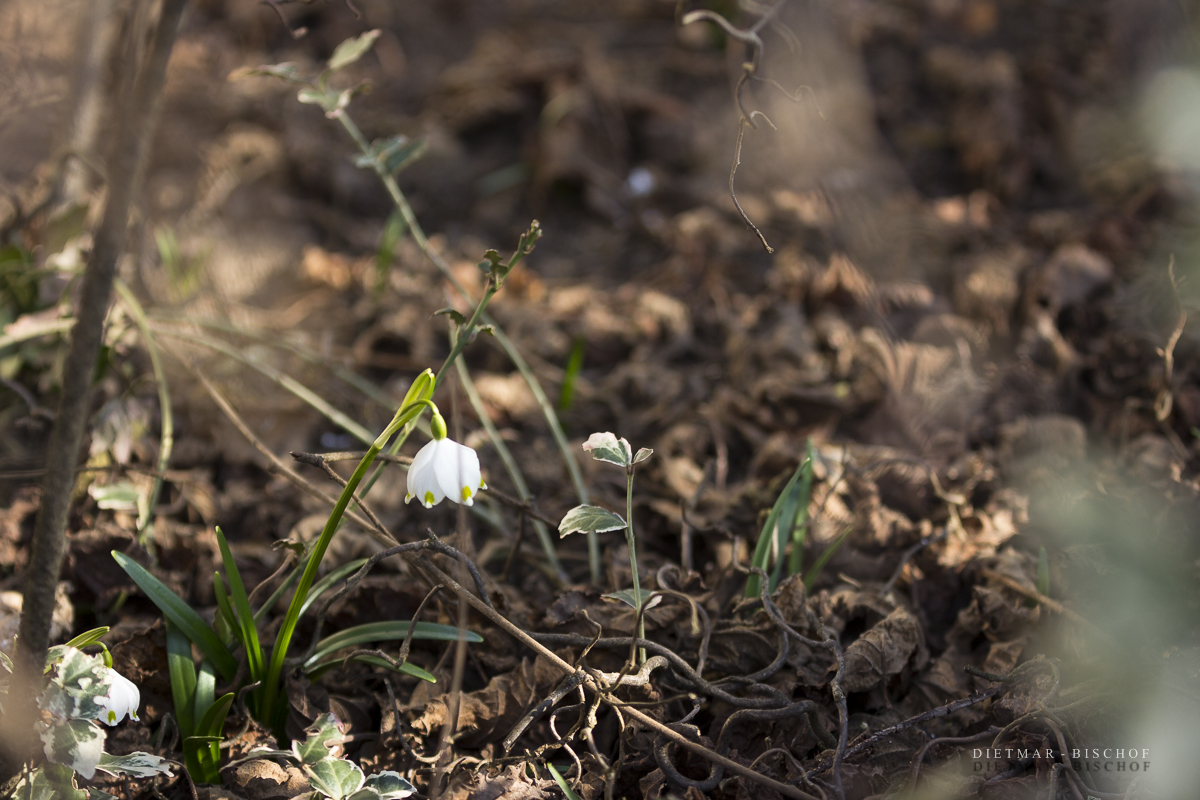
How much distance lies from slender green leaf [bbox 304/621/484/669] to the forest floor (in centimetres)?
8

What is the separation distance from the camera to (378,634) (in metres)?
1.20

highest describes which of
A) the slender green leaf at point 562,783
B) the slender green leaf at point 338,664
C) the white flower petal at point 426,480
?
the white flower petal at point 426,480

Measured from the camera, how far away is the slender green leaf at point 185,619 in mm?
1161

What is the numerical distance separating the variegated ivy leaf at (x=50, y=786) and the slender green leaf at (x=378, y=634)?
0.32m

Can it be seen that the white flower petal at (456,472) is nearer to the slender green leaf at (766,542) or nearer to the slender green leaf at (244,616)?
the slender green leaf at (244,616)

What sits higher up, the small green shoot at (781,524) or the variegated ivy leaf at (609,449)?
the variegated ivy leaf at (609,449)

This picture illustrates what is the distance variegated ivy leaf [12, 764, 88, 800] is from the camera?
0.94 metres

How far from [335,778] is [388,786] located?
0.23 ft

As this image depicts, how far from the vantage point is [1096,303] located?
2.03 m

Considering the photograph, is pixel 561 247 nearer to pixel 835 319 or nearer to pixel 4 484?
pixel 835 319

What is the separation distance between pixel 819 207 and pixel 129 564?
221 centimetres

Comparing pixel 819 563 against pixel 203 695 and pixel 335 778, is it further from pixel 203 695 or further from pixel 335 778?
pixel 203 695

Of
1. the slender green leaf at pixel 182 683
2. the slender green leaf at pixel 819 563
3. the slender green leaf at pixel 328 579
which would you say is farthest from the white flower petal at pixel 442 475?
the slender green leaf at pixel 819 563

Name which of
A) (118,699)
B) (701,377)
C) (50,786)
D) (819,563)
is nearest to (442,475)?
(118,699)
